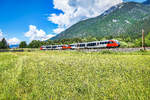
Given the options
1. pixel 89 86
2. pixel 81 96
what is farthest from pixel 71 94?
pixel 89 86

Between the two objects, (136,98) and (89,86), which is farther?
(89,86)

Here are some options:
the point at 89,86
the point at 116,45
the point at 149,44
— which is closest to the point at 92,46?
the point at 116,45

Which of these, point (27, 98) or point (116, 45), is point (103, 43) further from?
point (27, 98)

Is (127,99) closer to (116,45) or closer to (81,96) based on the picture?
(81,96)

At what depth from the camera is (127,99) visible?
169cm

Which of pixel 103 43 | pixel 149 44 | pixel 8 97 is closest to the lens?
pixel 8 97

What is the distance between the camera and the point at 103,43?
137 ft

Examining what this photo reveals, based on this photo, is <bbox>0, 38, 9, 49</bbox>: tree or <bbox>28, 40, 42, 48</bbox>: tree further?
<bbox>28, 40, 42, 48</bbox>: tree

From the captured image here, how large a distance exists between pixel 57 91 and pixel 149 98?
1527mm

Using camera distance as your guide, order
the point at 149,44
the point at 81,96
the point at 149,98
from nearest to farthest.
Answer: the point at 149,98 < the point at 81,96 < the point at 149,44

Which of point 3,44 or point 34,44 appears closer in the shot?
point 3,44

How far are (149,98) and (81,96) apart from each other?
1030 millimetres

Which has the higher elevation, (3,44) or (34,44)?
(3,44)

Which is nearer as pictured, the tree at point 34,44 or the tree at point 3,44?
the tree at point 3,44
